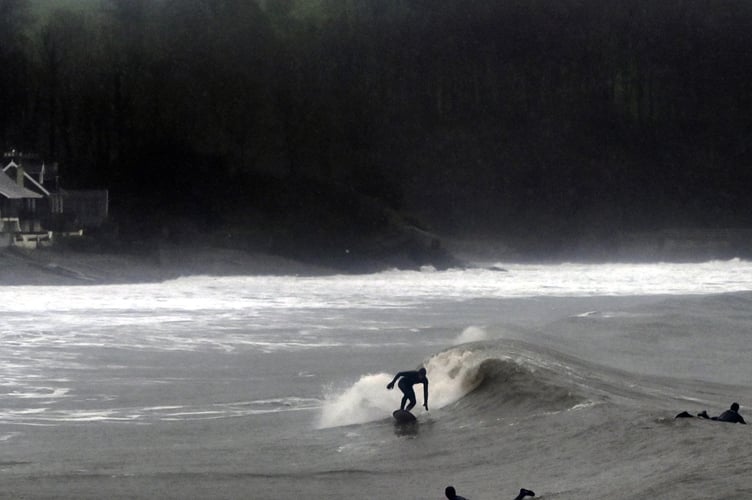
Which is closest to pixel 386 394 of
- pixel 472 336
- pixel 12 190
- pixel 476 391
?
pixel 476 391

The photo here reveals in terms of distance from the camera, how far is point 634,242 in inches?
6284

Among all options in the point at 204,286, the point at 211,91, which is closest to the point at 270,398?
the point at 204,286

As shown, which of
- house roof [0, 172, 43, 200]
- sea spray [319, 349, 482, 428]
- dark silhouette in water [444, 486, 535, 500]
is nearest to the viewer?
dark silhouette in water [444, 486, 535, 500]

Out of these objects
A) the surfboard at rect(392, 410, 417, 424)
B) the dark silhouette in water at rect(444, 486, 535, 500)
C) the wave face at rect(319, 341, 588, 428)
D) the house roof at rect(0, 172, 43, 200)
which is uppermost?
the house roof at rect(0, 172, 43, 200)

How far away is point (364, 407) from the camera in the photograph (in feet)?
69.4

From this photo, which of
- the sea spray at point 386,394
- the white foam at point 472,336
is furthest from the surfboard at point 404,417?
the white foam at point 472,336

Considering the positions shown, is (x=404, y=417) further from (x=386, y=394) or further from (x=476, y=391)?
(x=386, y=394)

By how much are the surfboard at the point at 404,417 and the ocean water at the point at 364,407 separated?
0.21 metres

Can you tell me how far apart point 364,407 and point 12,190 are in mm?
73601

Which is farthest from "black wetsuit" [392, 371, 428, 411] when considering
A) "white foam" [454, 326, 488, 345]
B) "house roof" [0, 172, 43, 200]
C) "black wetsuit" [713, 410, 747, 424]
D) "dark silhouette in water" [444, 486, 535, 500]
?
"house roof" [0, 172, 43, 200]

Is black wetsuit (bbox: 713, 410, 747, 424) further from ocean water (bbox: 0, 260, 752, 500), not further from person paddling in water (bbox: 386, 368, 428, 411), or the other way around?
person paddling in water (bbox: 386, 368, 428, 411)

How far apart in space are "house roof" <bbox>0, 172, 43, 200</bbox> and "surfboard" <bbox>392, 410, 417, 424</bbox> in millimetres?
73150

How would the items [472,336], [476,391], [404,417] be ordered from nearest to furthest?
[404,417]
[476,391]
[472,336]

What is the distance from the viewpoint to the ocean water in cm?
1472
